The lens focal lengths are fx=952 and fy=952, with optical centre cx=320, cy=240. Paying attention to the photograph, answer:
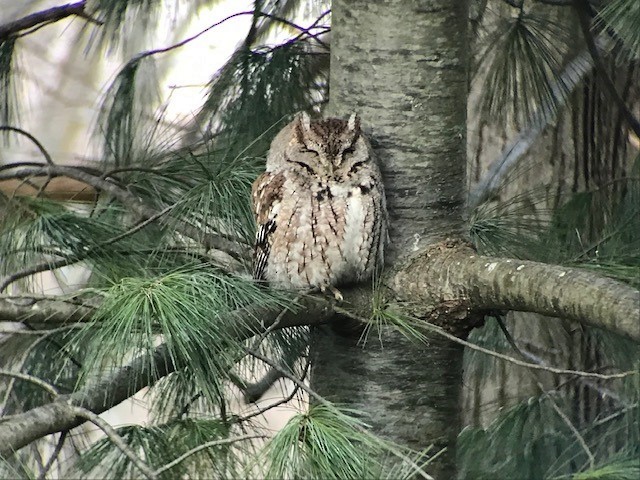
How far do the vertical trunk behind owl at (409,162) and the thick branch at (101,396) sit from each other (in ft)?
0.88

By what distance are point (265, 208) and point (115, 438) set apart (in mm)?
677

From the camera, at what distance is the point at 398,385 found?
1.63 metres

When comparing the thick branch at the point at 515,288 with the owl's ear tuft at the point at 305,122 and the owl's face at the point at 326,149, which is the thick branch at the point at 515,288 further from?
the owl's ear tuft at the point at 305,122

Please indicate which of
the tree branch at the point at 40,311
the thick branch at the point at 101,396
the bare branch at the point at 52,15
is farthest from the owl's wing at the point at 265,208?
the bare branch at the point at 52,15

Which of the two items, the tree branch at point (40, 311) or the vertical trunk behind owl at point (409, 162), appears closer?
the tree branch at point (40, 311)

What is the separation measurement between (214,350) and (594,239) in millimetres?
1074

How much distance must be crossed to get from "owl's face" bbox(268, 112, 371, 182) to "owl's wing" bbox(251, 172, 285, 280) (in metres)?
0.05

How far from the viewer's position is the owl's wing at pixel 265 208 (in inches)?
67.1

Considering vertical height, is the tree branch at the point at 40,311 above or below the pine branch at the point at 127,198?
below

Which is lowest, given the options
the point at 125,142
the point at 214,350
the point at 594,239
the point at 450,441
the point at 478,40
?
the point at 450,441

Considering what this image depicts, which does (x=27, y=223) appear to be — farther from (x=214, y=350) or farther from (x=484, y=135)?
(x=484, y=135)

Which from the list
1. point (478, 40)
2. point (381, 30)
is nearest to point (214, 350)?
point (381, 30)

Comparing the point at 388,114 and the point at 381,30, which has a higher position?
the point at 381,30

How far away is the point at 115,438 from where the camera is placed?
111 centimetres
